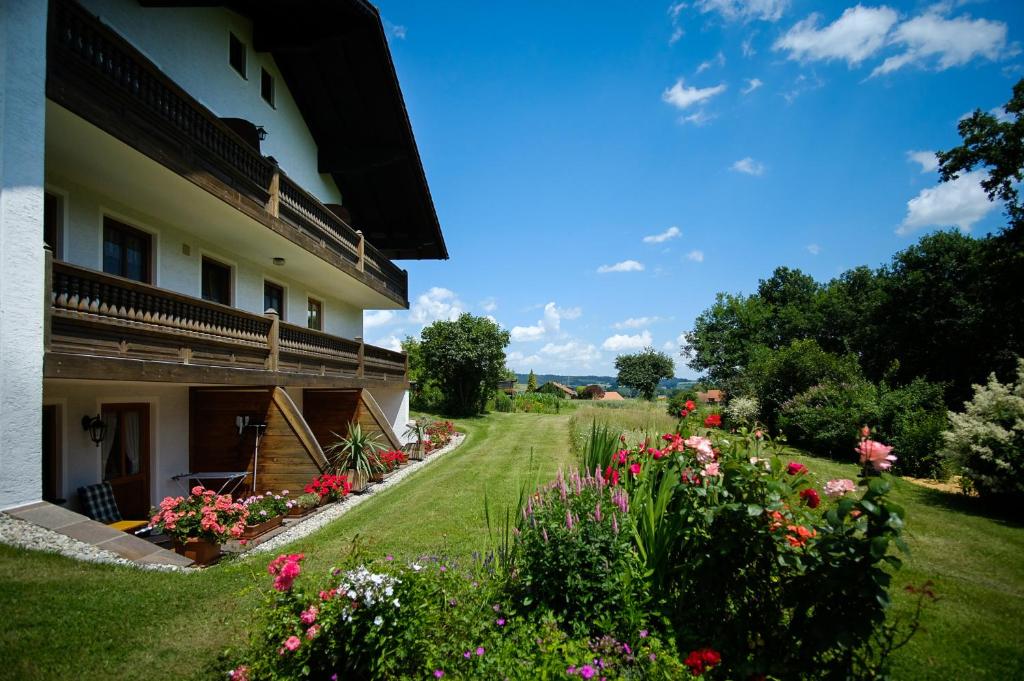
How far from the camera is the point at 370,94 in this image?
44.4 ft

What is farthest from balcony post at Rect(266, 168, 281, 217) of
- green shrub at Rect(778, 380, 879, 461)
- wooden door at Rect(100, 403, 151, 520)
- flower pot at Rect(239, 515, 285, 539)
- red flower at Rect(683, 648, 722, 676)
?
green shrub at Rect(778, 380, 879, 461)

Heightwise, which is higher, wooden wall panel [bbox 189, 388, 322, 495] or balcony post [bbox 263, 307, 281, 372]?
balcony post [bbox 263, 307, 281, 372]

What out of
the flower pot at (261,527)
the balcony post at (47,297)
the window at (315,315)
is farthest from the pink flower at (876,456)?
the window at (315,315)

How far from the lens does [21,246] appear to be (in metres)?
5.07

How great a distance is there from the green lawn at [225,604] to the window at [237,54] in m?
10.4

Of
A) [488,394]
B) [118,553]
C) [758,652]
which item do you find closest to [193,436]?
[118,553]

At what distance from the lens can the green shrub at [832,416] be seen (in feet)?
56.8

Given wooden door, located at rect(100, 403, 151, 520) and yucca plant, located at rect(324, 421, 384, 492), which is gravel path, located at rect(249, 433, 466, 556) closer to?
yucca plant, located at rect(324, 421, 384, 492)

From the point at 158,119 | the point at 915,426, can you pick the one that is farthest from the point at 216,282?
the point at 915,426

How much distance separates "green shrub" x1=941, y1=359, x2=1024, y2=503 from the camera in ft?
30.4

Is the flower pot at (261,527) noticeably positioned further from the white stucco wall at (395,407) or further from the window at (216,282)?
the white stucco wall at (395,407)

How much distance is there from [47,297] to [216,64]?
24.7 feet

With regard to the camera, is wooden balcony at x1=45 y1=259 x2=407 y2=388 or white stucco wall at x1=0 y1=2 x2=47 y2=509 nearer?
white stucco wall at x1=0 y1=2 x2=47 y2=509

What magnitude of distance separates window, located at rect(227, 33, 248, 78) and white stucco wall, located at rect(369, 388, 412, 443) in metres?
11.0
